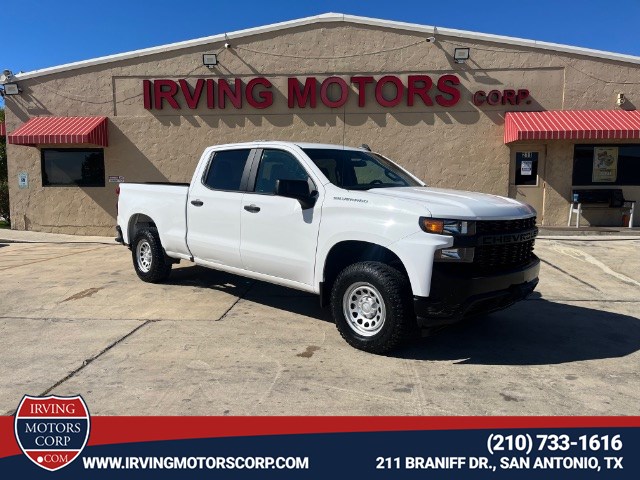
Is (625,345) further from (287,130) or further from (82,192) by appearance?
(82,192)

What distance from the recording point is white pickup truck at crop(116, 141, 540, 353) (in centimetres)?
401

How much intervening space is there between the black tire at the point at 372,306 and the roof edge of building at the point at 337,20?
1065 centimetres

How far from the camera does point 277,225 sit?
512 centimetres

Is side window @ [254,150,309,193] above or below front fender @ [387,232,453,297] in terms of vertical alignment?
above

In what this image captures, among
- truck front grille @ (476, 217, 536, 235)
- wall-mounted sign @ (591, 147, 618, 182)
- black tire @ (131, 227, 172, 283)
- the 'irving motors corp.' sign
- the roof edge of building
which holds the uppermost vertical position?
the roof edge of building

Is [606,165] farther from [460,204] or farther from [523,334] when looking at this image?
[460,204]

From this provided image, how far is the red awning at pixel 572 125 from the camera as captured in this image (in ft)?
39.7

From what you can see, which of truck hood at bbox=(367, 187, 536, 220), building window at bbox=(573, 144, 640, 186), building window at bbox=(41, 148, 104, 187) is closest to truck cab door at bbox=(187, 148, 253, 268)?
truck hood at bbox=(367, 187, 536, 220)

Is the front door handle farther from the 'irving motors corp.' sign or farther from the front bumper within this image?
the 'irving motors corp.' sign

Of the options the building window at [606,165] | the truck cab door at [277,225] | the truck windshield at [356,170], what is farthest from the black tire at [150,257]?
the building window at [606,165]

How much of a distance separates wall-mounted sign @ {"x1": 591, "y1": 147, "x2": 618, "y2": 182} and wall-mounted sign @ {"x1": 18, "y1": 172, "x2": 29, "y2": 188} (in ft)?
52.7

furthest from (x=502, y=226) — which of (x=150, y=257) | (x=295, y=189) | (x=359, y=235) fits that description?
(x=150, y=257)

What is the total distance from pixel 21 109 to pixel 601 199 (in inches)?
649

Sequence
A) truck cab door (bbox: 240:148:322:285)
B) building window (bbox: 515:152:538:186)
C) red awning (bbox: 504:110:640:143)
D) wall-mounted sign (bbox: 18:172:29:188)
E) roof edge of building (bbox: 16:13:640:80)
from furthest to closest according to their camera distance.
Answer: wall-mounted sign (bbox: 18:172:29:188), building window (bbox: 515:152:538:186), roof edge of building (bbox: 16:13:640:80), red awning (bbox: 504:110:640:143), truck cab door (bbox: 240:148:322:285)
